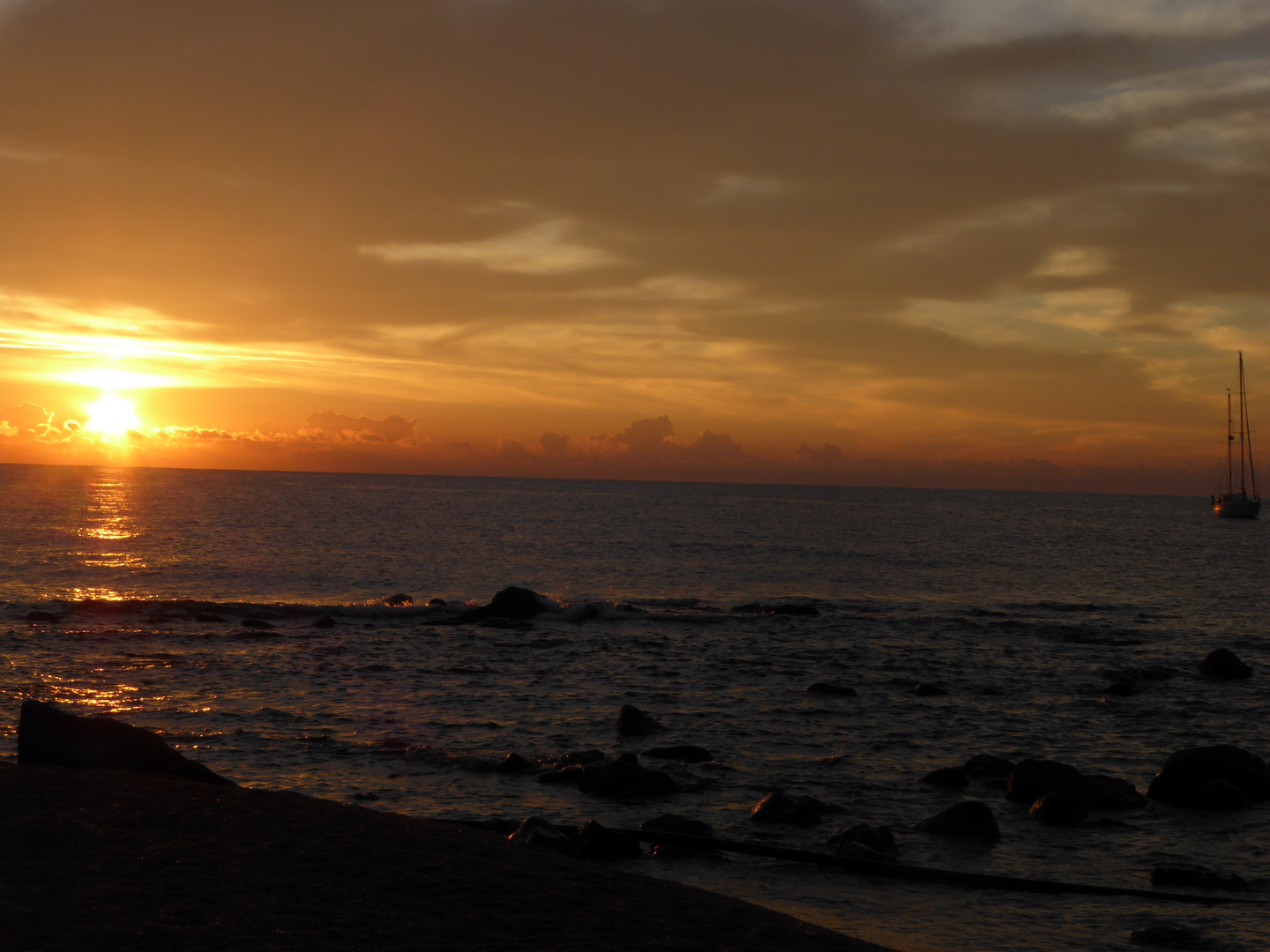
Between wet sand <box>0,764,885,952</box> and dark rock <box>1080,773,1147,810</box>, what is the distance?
25.5ft

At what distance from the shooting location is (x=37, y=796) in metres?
11.1

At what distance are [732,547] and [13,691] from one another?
64.1m

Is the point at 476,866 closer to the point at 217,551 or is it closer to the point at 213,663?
the point at 213,663

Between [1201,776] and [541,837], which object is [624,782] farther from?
[1201,776]

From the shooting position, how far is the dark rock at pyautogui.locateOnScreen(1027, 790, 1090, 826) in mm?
14117

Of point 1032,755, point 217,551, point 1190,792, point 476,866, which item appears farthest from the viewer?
point 217,551

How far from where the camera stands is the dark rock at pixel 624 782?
48.4 ft

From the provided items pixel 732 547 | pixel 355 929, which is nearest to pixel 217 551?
pixel 732 547

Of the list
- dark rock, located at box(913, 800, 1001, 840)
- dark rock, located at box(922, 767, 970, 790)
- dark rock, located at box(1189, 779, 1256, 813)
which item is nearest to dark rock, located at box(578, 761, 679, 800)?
A: dark rock, located at box(913, 800, 1001, 840)

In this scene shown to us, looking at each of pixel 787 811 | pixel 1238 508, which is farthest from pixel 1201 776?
pixel 1238 508

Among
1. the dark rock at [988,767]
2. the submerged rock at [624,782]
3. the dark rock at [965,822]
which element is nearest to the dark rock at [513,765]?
the submerged rock at [624,782]

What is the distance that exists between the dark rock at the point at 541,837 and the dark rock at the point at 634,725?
693cm

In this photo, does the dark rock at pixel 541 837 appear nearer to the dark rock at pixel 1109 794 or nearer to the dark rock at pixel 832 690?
the dark rock at pixel 1109 794

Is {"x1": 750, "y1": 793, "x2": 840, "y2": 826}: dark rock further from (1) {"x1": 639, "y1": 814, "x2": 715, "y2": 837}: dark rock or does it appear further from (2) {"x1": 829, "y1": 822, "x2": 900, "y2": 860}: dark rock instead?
(1) {"x1": 639, "y1": 814, "x2": 715, "y2": 837}: dark rock
